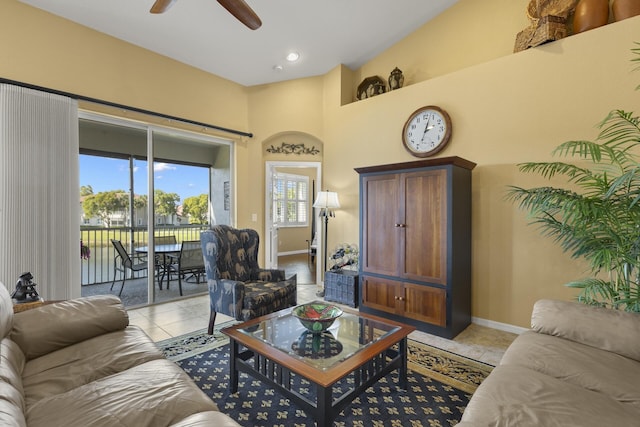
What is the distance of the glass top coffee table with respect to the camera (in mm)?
1514

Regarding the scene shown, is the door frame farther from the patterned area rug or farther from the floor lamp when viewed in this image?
the patterned area rug

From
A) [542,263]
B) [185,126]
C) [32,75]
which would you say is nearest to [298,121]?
[185,126]

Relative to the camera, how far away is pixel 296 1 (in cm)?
320

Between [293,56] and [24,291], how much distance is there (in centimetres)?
381

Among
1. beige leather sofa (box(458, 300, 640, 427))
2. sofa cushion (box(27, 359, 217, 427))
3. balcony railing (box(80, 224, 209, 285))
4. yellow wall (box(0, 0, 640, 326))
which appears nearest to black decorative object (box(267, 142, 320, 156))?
yellow wall (box(0, 0, 640, 326))

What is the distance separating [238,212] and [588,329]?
165 inches

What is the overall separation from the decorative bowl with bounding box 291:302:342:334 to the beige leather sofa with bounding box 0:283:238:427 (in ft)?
2.57

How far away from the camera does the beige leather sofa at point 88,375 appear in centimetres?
112

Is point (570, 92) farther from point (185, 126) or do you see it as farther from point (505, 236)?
point (185, 126)

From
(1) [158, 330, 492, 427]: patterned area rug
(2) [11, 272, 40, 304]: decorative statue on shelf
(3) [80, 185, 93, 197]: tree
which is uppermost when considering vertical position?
(3) [80, 185, 93, 197]: tree

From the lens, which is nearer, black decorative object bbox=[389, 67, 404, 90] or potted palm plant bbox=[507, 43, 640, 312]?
potted palm plant bbox=[507, 43, 640, 312]

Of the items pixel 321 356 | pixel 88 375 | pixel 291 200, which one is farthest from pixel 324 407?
pixel 291 200

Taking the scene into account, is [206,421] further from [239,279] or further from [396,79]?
[396,79]

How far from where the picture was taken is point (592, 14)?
2.73 metres
